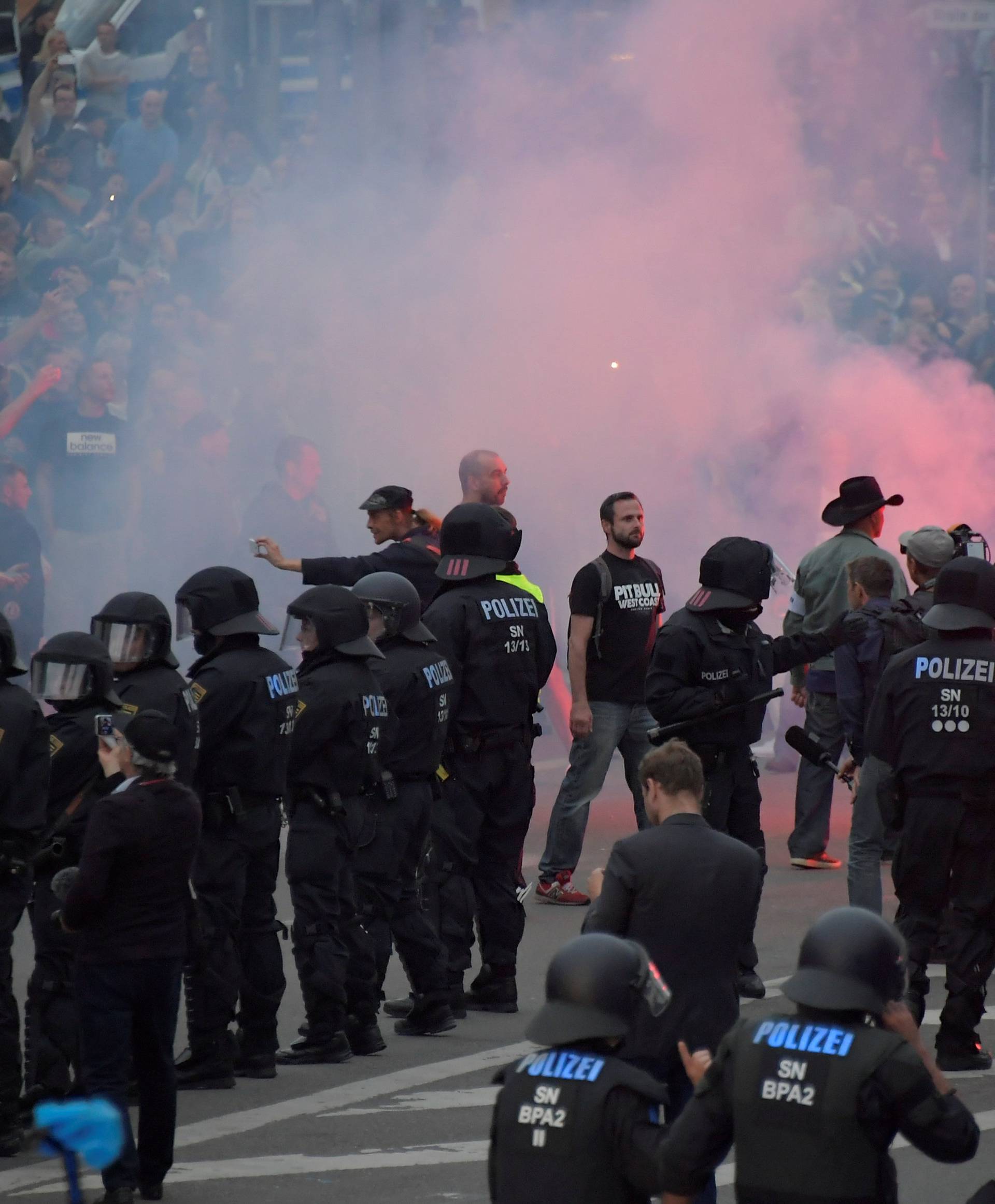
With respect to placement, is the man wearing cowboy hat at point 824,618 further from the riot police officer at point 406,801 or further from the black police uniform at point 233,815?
the black police uniform at point 233,815

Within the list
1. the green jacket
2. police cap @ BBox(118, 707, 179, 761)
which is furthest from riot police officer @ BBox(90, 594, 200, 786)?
the green jacket

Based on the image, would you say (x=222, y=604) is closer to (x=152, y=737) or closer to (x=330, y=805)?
(x=330, y=805)

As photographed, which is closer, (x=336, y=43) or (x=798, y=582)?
(x=798, y=582)

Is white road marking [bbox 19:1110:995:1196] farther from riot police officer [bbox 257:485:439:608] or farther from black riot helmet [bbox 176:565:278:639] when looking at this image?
riot police officer [bbox 257:485:439:608]

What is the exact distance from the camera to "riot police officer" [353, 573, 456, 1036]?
6648mm

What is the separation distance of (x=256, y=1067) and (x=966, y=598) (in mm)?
2622

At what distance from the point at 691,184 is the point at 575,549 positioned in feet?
11.0

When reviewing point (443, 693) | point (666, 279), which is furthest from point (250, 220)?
point (443, 693)

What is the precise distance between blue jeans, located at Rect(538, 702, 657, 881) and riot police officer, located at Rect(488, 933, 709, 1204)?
205 inches

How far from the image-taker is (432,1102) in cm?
597

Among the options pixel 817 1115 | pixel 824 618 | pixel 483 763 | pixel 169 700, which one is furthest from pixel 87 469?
pixel 817 1115

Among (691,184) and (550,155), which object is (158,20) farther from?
(691,184)

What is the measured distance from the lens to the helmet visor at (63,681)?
223 inches

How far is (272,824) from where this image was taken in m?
6.28
